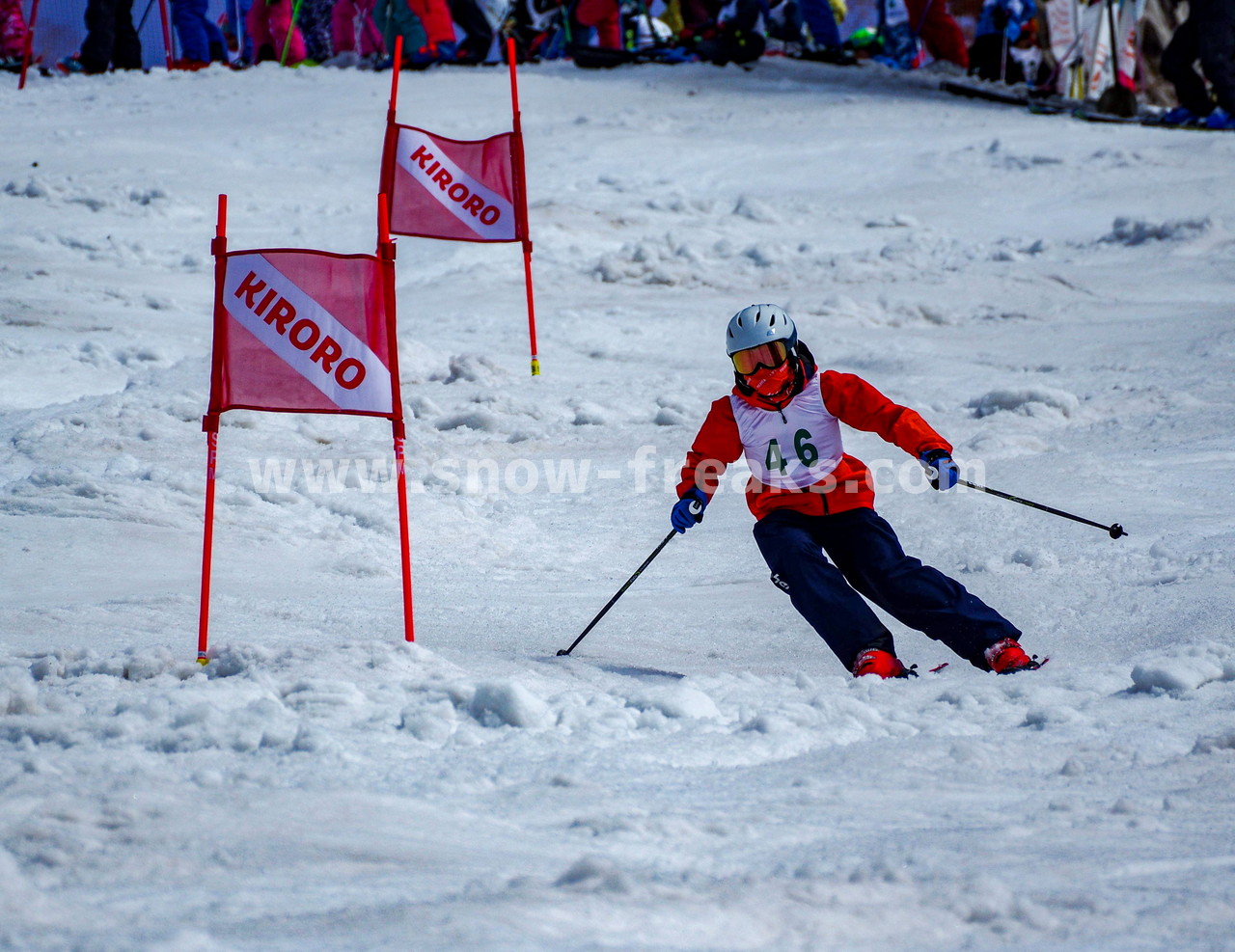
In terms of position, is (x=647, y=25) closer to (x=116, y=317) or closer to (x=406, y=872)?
(x=116, y=317)

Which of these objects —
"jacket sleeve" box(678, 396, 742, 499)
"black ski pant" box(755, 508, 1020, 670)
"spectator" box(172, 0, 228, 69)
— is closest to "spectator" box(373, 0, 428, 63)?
"spectator" box(172, 0, 228, 69)

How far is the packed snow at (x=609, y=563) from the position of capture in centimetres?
246

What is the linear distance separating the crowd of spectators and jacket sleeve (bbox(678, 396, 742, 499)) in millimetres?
14061

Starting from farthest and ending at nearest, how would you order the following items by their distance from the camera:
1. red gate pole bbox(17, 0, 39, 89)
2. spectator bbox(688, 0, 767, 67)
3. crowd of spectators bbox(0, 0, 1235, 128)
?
1. spectator bbox(688, 0, 767, 67)
2. crowd of spectators bbox(0, 0, 1235, 128)
3. red gate pole bbox(17, 0, 39, 89)

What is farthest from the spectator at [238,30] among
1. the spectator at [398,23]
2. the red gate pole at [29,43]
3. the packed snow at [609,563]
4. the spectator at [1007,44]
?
the spectator at [1007,44]

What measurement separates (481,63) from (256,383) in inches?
629

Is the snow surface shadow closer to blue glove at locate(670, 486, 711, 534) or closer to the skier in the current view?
the skier

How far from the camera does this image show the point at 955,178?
14.4m

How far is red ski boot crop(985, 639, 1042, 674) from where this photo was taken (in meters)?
4.38

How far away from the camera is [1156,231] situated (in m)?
12.5

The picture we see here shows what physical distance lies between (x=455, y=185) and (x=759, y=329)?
493cm

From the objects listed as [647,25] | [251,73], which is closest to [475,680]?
[251,73]

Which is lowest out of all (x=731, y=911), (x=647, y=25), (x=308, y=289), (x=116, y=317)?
(x=116, y=317)

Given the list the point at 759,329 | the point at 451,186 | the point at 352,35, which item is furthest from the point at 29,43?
the point at 759,329
